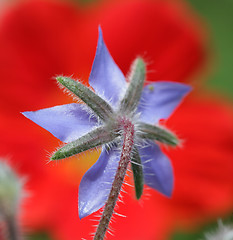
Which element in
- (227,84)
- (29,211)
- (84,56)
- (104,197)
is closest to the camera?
(104,197)

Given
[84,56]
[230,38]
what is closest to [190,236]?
[84,56]

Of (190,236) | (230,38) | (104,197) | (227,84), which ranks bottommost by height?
(190,236)

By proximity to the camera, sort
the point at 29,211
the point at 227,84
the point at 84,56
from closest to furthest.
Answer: the point at 29,211, the point at 84,56, the point at 227,84

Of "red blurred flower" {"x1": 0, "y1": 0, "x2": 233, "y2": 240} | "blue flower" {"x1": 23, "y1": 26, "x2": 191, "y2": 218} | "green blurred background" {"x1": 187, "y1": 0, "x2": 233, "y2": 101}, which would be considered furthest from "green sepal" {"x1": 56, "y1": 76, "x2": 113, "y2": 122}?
"green blurred background" {"x1": 187, "y1": 0, "x2": 233, "y2": 101}

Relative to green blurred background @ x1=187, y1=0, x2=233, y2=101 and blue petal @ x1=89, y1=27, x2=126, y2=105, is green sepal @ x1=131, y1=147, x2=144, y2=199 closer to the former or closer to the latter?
blue petal @ x1=89, y1=27, x2=126, y2=105

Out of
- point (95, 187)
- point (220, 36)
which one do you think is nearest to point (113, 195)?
point (95, 187)

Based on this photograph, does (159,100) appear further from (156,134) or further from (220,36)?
(220,36)

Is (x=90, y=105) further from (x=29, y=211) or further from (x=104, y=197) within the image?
(x=29, y=211)

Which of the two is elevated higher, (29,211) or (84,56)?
(84,56)
